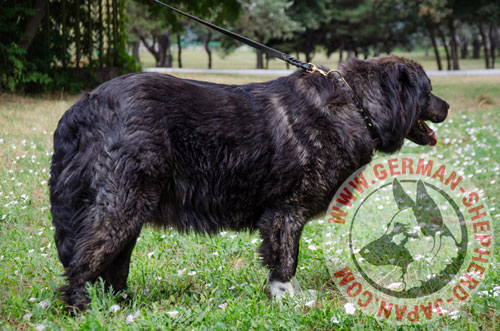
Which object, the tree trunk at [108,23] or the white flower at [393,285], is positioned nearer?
the white flower at [393,285]

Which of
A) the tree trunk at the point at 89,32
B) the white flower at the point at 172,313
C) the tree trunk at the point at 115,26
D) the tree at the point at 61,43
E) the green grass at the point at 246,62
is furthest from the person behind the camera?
the green grass at the point at 246,62

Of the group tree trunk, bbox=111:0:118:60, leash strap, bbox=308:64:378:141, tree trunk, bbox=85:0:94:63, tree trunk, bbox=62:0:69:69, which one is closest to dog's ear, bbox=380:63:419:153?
leash strap, bbox=308:64:378:141

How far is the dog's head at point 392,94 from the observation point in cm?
386

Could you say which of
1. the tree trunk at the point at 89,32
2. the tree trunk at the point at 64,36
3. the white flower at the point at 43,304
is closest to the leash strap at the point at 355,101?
the white flower at the point at 43,304

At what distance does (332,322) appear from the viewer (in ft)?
11.0

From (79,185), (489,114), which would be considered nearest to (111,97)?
(79,185)

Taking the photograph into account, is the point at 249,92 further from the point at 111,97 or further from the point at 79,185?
the point at 79,185

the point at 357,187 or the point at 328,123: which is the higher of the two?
the point at 328,123

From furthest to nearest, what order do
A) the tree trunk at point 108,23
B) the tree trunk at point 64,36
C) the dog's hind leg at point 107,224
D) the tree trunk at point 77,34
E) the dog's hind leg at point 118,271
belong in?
the tree trunk at point 108,23, the tree trunk at point 77,34, the tree trunk at point 64,36, the dog's hind leg at point 118,271, the dog's hind leg at point 107,224

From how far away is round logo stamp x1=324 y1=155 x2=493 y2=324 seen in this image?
3.78 metres

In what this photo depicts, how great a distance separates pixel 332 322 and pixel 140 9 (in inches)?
1292

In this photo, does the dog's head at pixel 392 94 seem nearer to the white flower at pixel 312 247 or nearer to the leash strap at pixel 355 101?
the leash strap at pixel 355 101

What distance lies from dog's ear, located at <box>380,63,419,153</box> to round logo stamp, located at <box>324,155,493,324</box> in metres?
0.35

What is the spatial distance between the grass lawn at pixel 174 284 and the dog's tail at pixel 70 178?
Result: 0.40 meters
